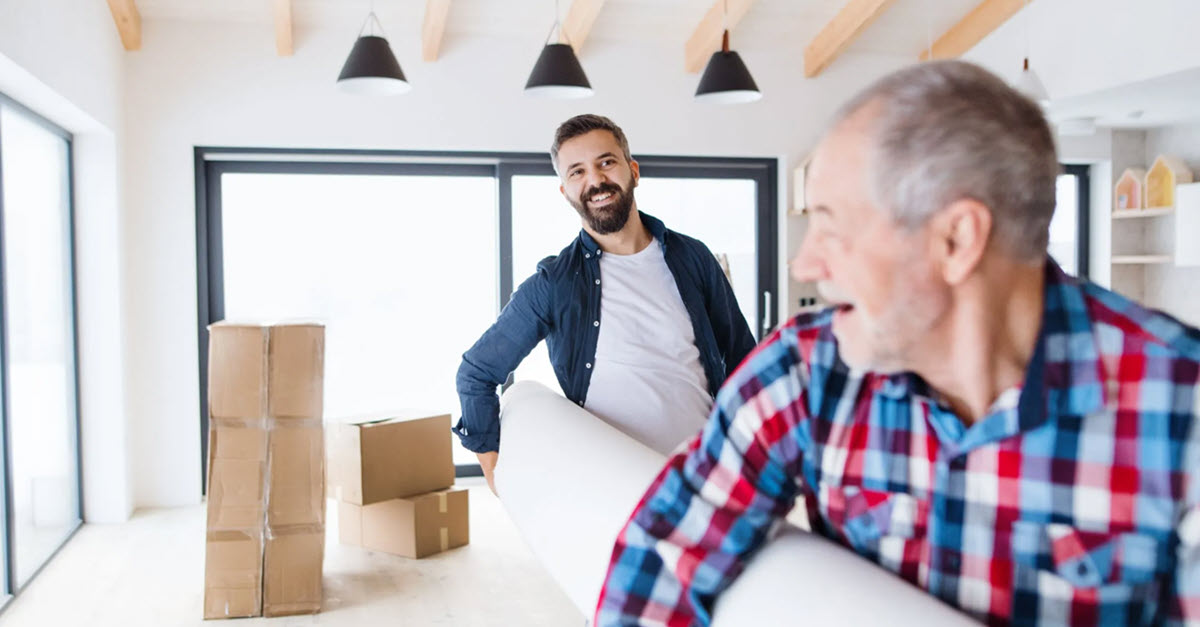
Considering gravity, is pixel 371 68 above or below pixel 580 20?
below

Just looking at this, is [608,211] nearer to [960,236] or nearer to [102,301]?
[960,236]

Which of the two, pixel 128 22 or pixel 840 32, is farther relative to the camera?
pixel 840 32

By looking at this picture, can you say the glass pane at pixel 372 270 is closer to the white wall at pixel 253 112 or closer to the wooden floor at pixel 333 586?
the white wall at pixel 253 112

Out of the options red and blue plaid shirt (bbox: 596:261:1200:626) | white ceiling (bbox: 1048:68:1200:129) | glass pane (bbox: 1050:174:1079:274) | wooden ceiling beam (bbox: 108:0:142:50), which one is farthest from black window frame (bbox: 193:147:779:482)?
red and blue plaid shirt (bbox: 596:261:1200:626)

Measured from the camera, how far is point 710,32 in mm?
4809

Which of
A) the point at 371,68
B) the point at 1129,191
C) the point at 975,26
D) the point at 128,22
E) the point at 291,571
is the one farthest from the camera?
the point at 1129,191

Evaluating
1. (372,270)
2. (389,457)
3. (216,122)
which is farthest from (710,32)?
(389,457)

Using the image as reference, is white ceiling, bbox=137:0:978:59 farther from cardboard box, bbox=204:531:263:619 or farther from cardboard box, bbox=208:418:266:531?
cardboard box, bbox=204:531:263:619

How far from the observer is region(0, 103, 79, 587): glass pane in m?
3.38

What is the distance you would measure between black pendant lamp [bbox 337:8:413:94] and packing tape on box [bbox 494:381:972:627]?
81.0 inches

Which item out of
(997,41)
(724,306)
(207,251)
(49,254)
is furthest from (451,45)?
(724,306)

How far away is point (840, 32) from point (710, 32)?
0.71 m

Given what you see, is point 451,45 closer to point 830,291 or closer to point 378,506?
point 378,506

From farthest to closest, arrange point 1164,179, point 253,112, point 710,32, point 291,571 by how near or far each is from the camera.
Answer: point 1164,179
point 710,32
point 253,112
point 291,571
